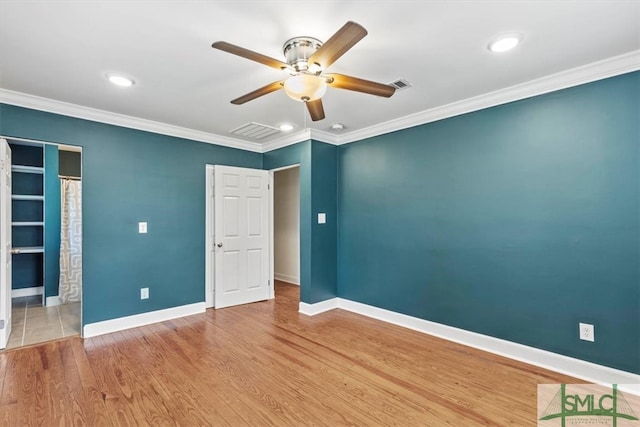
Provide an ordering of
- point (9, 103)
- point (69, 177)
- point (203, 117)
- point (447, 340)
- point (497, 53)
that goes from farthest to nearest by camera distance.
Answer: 1. point (69, 177)
2. point (203, 117)
3. point (447, 340)
4. point (9, 103)
5. point (497, 53)

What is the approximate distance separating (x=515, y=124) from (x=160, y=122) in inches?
152

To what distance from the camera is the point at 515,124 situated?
112 inches

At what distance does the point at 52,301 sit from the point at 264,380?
4.10m

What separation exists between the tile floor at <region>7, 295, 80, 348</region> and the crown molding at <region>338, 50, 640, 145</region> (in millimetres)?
4426

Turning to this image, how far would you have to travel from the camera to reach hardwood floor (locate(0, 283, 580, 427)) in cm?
202

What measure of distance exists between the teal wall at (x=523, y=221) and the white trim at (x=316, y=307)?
0.65 m

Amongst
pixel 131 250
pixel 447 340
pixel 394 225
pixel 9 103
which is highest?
pixel 9 103

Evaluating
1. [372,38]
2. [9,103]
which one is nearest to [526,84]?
[372,38]

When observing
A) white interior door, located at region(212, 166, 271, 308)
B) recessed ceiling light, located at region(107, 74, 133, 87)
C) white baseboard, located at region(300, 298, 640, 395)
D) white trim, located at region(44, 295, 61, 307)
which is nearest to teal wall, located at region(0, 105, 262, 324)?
white interior door, located at region(212, 166, 271, 308)

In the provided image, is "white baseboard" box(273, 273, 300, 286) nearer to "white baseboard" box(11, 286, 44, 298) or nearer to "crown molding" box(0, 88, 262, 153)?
"crown molding" box(0, 88, 262, 153)

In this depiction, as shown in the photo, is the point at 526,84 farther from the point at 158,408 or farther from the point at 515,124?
the point at 158,408

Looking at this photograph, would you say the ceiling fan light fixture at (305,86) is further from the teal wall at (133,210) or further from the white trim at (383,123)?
the teal wall at (133,210)

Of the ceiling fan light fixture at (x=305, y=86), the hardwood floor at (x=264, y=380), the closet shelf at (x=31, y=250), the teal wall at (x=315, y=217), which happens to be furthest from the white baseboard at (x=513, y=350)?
the closet shelf at (x=31, y=250)

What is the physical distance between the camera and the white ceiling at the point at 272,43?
5.75 feet
